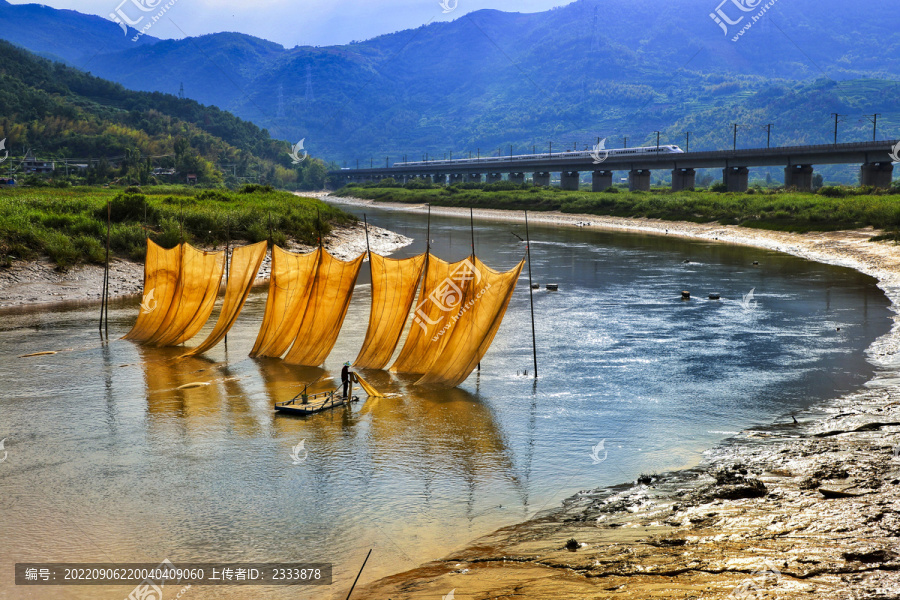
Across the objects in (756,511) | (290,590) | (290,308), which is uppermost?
(290,308)

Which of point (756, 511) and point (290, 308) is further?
point (290, 308)

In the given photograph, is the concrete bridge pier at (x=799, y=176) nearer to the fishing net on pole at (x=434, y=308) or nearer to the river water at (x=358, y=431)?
the river water at (x=358, y=431)

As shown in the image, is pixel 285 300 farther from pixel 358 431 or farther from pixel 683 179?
pixel 683 179

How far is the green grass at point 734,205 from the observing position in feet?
234

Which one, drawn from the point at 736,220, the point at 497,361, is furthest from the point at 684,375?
the point at 736,220

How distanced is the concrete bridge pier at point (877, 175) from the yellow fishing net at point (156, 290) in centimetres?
9455

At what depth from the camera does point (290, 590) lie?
39.6ft

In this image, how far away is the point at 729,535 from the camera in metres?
12.3

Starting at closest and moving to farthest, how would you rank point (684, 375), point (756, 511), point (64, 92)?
point (756, 511), point (684, 375), point (64, 92)

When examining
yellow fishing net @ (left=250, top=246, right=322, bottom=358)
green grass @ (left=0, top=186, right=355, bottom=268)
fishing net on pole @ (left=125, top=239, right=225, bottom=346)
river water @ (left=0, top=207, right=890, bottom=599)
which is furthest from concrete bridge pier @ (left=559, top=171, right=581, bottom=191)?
yellow fishing net @ (left=250, top=246, right=322, bottom=358)

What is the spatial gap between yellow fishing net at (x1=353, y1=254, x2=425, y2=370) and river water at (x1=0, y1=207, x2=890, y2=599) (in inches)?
54.0

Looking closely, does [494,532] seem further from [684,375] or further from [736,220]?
[736,220]

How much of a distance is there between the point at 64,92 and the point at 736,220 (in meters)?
170

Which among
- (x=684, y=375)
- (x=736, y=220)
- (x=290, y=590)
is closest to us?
(x=290, y=590)
